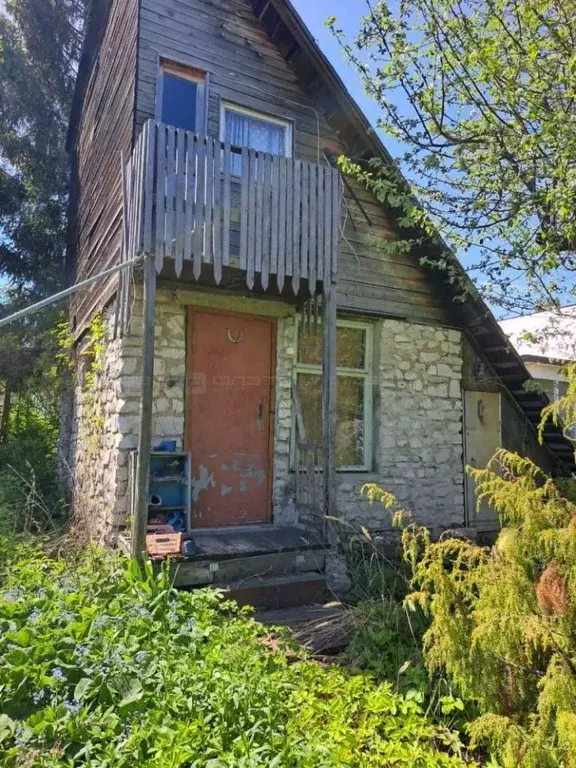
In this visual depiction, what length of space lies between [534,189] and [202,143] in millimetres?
3083

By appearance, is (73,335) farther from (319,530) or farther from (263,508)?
(319,530)

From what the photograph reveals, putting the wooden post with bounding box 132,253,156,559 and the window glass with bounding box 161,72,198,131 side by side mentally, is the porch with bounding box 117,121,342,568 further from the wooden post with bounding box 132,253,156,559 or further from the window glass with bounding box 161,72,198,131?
the window glass with bounding box 161,72,198,131

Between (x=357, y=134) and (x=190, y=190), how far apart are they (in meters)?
3.08

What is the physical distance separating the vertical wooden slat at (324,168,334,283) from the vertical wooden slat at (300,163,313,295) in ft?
0.69

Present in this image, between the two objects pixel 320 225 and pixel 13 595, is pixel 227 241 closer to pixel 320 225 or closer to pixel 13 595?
→ pixel 320 225

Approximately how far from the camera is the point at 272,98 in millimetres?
6789

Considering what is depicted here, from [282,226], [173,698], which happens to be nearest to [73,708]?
[173,698]

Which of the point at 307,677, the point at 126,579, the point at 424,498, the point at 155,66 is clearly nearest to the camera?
the point at 307,677

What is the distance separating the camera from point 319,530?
219 inches

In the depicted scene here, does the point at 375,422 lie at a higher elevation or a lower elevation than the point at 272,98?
lower

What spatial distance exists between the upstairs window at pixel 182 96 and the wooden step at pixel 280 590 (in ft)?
16.0

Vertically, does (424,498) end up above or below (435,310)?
below

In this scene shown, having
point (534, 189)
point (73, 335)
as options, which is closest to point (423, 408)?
point (534, 189)

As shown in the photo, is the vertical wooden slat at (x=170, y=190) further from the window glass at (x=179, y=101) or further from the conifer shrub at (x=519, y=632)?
the conifer shrub at (x=519, y=632)
